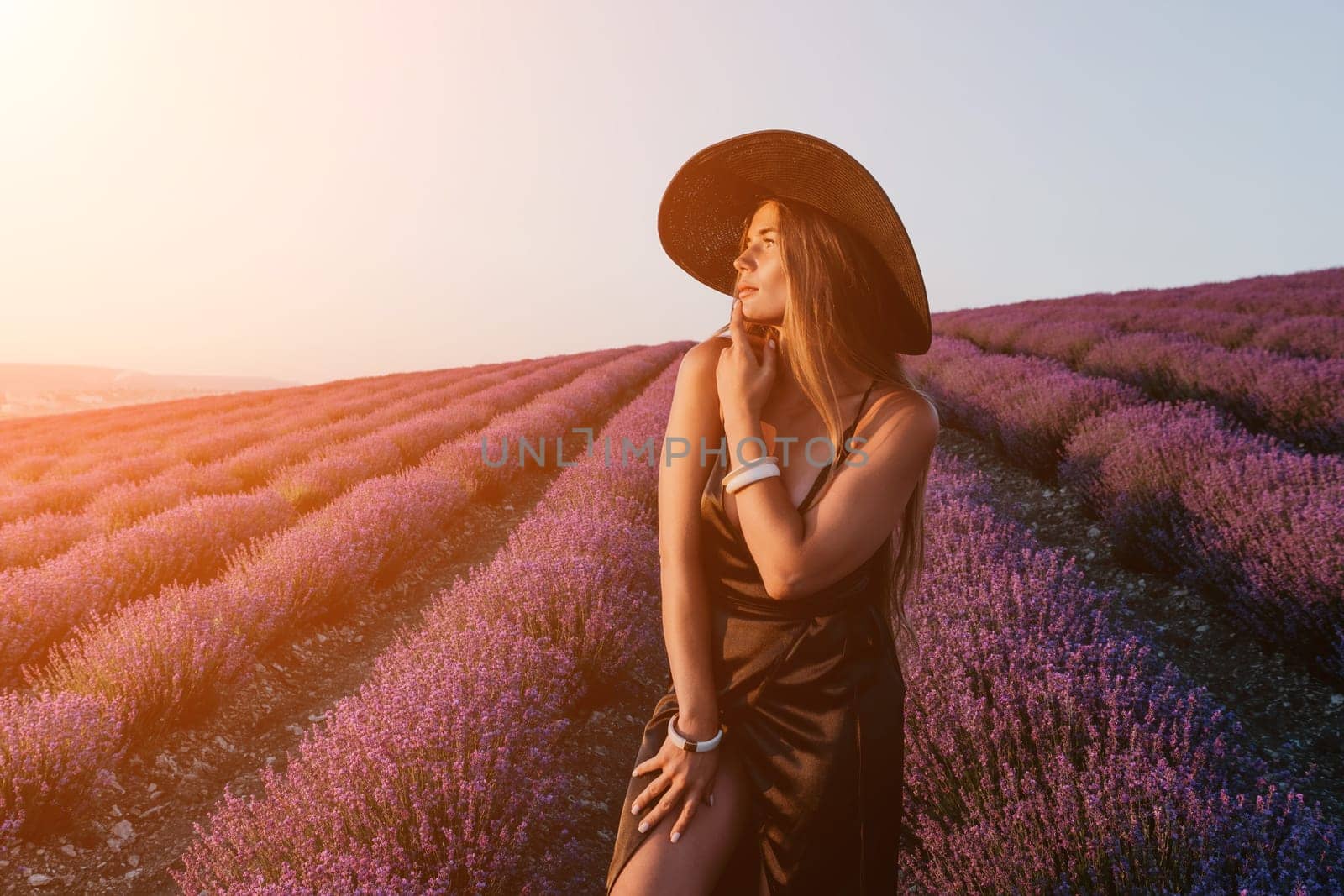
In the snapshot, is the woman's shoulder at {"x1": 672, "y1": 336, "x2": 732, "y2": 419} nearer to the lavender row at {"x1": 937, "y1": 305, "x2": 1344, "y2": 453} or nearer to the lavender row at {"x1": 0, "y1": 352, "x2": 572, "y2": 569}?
the lavender row at {"x1": 0, "y1": 352, "x2": 572, "y2": 569}

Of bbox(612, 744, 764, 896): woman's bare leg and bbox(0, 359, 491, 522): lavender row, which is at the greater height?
bbox(0, 359, 491, 522): lavender row

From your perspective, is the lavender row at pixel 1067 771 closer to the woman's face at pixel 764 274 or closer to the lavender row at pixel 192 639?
the woman's face at pixel 764 274

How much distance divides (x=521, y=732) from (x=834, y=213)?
173 cm

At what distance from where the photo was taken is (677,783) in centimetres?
102

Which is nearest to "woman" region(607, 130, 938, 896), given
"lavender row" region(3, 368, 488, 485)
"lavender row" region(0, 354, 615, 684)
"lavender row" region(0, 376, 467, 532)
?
"lavender row" region(0, 354, 615, 684)

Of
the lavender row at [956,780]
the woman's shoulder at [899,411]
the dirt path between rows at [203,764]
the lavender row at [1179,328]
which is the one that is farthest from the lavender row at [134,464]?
the lavender row at [1179,328]

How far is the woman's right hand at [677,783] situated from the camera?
101cm

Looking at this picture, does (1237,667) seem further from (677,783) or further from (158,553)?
(158,553)

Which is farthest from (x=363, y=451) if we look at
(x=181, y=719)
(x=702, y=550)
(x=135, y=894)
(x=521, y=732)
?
(x=702, y=550)

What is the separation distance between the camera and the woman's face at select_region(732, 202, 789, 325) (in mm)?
1204

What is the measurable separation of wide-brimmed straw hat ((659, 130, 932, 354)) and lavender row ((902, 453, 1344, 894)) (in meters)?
1.17

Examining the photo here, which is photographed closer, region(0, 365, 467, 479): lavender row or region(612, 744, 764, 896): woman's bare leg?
region(612, 744, 764, 896): woman's bare leg

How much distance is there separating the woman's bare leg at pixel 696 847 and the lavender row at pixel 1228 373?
238 inches

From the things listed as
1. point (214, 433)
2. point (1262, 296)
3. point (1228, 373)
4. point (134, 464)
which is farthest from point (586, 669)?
point (1262, 296)
